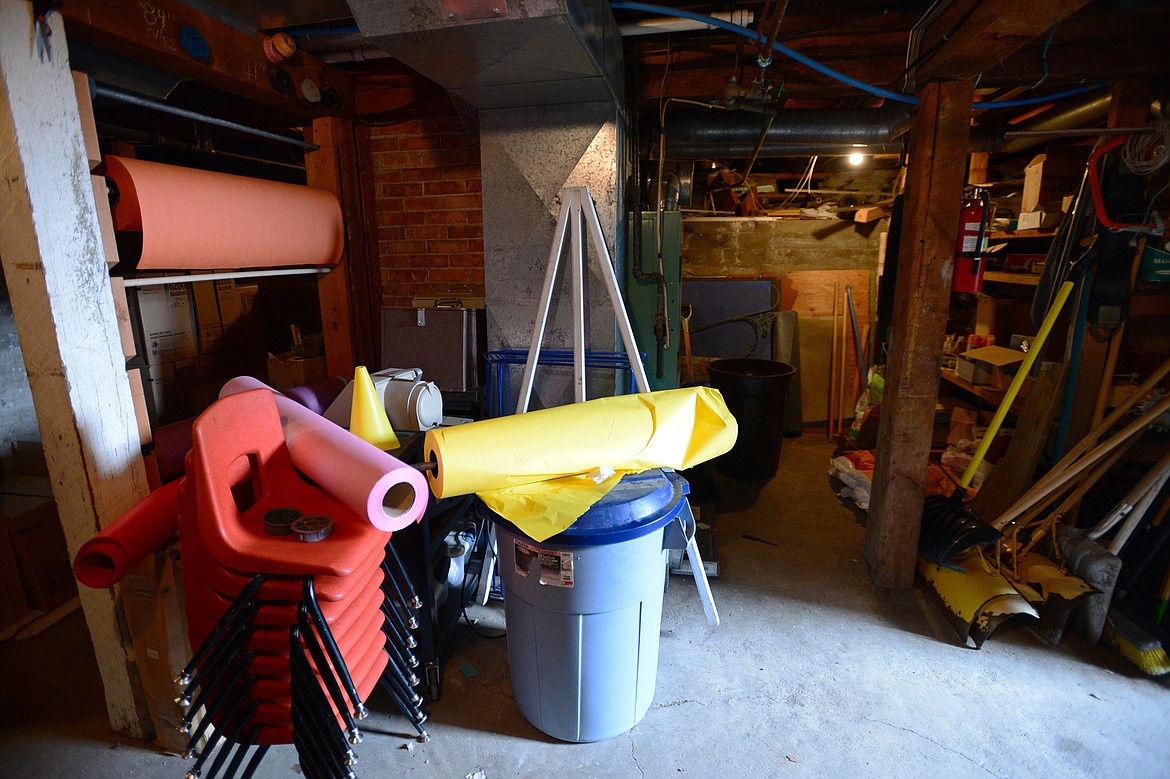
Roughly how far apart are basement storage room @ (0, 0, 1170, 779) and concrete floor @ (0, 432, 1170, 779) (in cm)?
1

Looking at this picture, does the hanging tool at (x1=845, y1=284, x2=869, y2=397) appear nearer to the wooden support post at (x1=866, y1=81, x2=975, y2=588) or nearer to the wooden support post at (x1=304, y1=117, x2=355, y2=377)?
the wooden support post at (x1=866, y1=81, x2=975, y2=588)

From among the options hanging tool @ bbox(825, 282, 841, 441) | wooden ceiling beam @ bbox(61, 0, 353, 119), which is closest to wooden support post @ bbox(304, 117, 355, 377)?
wooden ceiling beam @ bbox(61, 0, 353, 119)

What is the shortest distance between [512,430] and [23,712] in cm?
199

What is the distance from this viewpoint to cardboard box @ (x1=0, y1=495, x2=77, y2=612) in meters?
2.34

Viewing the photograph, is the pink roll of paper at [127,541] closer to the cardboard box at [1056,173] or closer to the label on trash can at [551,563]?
the label on trash can at [551,563]

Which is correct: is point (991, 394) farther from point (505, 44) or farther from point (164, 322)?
point (164, 322)

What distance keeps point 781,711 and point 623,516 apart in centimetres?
100

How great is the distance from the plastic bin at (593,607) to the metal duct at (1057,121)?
2.85m

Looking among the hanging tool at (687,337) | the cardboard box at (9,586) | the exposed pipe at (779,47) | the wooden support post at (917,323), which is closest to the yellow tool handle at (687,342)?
the hanging tool at (687,337)

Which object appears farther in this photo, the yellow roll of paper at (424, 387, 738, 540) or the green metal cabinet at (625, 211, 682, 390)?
the green metal cabinet at (625, 211, 682, 390)

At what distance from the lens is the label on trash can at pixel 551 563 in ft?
5.10

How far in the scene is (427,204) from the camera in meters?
3.01

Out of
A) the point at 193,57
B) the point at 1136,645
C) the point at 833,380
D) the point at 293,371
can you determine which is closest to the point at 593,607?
the point at 1136,645

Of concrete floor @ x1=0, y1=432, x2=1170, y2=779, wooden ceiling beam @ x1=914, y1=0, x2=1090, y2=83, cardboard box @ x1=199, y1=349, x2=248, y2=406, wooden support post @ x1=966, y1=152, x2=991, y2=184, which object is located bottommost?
concrete floor @ x1=0, y1=432, x2=1170, y2=779
